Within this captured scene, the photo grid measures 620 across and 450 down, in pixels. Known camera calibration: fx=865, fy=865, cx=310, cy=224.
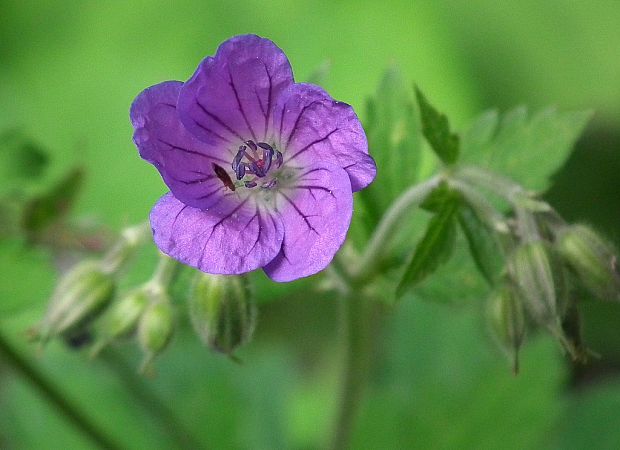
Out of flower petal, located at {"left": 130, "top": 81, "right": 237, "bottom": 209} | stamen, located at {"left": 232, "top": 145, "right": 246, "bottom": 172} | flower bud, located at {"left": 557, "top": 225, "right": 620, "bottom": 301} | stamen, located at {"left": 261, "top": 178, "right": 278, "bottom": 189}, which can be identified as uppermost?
flower petal, located at {"left": 130, "top": 81, "right": 237, "bottom": 209}

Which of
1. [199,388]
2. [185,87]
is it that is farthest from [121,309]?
[199,388]

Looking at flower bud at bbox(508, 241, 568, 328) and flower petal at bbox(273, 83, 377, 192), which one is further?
flower bud at bbox(508, 241, 568, 328)

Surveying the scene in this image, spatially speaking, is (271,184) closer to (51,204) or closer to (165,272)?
(165,272)

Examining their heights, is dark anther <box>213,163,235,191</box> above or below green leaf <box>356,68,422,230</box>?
above

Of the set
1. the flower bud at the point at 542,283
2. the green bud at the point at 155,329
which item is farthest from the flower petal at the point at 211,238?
the flower bud at the point at 542,283

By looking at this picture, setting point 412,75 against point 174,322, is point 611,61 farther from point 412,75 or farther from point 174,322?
point 174,322

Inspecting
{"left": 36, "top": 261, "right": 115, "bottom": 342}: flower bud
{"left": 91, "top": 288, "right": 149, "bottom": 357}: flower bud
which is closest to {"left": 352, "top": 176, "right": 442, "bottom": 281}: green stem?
{"left": 91, "top": 288, "right": 149, "bottom": 357}: flower bud

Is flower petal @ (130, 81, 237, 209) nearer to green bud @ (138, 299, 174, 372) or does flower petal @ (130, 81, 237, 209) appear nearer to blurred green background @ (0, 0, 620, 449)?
green bud @ (138, 299, 174, 372)

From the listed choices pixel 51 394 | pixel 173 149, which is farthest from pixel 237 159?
pixel 51 394
